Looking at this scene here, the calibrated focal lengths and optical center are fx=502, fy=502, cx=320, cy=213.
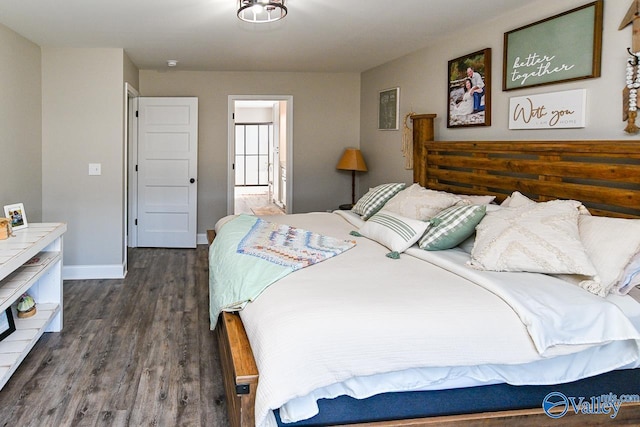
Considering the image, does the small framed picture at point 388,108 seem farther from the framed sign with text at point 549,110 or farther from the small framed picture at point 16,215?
the small framed picture at point 16,215

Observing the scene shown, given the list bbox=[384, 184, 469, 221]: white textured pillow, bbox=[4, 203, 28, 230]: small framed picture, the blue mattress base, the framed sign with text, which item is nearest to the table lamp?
bbox=[384, 184, 469, 221]: white textured pillow

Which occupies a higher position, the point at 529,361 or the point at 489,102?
the point at 489,102

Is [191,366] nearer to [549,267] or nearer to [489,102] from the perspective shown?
[549,267]

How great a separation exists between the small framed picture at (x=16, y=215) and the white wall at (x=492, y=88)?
11.0 feet

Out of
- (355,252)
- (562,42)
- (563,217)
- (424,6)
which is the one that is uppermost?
(424,6)

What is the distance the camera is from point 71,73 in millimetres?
4750

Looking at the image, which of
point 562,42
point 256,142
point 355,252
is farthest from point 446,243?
point 256,142

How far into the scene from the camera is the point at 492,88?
3.77 metres

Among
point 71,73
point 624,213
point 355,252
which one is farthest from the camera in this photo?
point 71,73

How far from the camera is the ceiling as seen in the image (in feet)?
11.2

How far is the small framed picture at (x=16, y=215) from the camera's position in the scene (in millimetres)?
3326

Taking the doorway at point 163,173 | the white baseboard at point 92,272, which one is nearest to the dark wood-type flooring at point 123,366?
the white baseboard at point 92,272

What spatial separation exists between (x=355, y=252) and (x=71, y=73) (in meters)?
3.52

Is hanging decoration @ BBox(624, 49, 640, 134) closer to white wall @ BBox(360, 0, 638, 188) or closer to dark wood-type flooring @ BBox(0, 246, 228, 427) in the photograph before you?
white wall @ BBox(360, 0, 638, 188)
